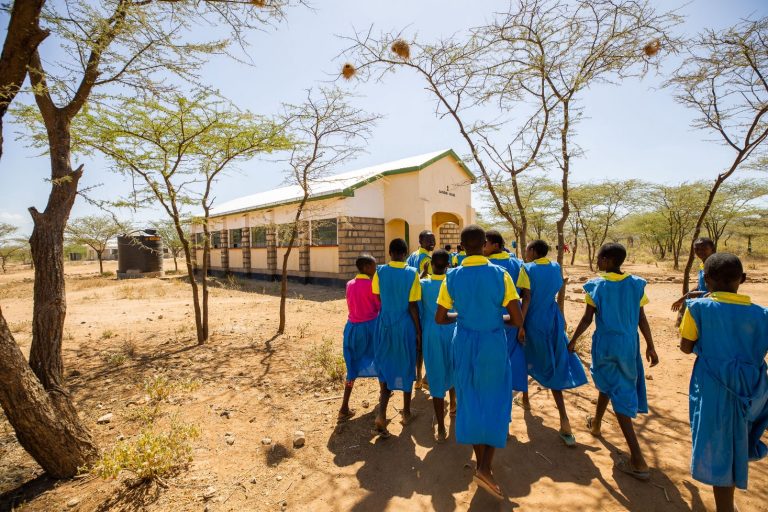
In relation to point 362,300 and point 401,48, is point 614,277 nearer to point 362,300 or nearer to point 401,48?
point 362,300

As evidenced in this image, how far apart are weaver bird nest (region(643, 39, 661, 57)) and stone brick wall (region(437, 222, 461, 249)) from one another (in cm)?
1279

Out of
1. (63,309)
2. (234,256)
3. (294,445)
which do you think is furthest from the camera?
(234,256)

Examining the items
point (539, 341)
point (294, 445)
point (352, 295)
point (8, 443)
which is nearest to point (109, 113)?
point (8, 443)

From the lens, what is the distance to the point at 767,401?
2.06 meters

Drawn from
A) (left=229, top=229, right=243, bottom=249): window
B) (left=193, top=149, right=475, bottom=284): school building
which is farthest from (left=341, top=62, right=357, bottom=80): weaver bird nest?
(left=229, top=229, right=243, bottom=249): window

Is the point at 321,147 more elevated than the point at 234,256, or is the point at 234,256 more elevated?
the point at 321,147

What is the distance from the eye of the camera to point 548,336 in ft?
10.9

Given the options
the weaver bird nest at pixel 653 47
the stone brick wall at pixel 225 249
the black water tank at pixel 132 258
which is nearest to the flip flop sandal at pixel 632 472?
the weaver bird nest at pixel 653 47

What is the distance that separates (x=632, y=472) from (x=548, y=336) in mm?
1166

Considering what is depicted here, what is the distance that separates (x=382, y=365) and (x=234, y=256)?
1825 centimetres

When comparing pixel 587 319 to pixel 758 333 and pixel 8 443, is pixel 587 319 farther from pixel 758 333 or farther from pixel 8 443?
pixel 8 443

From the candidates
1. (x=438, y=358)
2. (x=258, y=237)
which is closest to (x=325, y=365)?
(x=438, y=358)

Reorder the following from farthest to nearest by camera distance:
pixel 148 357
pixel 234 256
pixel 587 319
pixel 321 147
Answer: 1. pixel 234 256
2. pixel 321 147
3. pixel 148 357
4. pixel 587 319

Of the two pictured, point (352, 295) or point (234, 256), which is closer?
point (352, 295)
